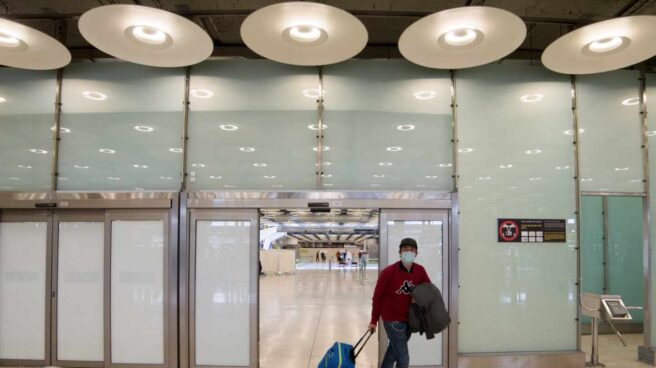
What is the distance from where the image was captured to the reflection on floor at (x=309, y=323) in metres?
6.33

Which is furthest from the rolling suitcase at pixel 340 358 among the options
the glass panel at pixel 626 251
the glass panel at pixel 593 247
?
the glass panel at pixel 626 251

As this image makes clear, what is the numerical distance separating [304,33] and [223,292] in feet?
11.7

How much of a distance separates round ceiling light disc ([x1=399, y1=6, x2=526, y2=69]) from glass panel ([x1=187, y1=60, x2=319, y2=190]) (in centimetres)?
189

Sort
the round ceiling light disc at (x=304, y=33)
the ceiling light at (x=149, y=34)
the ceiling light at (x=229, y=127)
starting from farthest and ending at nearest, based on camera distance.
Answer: the ceiling light at (x=229, y=127)
the ceiling light at (x=149, y=34)
the round ceiling light disc at (x=304, y=33)

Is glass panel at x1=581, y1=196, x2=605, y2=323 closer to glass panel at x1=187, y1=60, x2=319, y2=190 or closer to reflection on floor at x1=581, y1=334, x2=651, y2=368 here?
reflection on floor at x1=581, y1=334, x2=651, y2=368

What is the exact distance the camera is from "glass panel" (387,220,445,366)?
5.97m

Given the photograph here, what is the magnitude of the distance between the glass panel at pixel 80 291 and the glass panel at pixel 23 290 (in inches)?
11.0

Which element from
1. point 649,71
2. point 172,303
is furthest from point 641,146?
point 172,303

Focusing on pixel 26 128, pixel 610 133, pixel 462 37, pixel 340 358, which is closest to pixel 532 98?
pixel 610 133

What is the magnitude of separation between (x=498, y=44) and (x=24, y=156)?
6.47 metres

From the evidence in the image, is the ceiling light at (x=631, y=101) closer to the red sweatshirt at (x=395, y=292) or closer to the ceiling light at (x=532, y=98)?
the ceiling light at (x=532, y=98)

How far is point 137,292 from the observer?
19.7 ft

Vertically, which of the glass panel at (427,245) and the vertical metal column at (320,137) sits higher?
the vertical metal column at (320,137)

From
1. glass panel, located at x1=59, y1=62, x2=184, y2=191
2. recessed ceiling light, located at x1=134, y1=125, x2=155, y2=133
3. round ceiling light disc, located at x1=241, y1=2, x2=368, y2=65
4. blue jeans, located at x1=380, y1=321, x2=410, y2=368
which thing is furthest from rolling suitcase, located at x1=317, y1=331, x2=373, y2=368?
recessed ceiling light, located at x1=134, y1=125, x2=155, y2=133
